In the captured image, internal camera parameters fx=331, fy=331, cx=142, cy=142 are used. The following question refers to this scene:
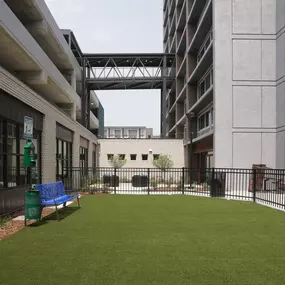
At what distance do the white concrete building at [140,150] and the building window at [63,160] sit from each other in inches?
601

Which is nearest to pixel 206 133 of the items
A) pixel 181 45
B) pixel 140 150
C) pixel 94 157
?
pixel 140 150

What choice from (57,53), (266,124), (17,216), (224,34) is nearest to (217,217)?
(17,216)

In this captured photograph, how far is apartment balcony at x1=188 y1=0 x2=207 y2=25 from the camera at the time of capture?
29431mm

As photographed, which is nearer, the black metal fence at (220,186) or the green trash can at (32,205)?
the green trash can at (32,205)

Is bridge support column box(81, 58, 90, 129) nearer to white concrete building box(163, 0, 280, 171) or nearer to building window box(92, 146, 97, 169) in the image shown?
building window box(92, 146, 97, 169)

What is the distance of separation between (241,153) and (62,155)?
12.1m

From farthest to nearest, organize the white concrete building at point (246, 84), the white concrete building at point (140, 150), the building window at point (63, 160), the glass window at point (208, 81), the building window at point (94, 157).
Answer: the white concrete building at point (140, 150) → the building window at point (94, 157) → the glass window at point (208, 81) → the white concrete building at point (246, 84) → the building window at point (63, 160)

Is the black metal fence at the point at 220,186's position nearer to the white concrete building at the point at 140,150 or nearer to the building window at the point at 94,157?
the building window at the point at 94,157

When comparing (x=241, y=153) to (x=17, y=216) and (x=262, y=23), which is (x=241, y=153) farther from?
(x=17, y=216)

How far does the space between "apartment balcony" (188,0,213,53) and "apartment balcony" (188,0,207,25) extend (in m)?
1.54

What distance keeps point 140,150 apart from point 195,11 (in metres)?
15.7

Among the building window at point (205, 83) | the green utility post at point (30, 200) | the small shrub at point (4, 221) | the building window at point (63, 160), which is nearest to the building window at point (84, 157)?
the building window at point (63, 160)

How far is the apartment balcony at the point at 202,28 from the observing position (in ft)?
84.0

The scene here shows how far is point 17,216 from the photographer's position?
36.8ft
